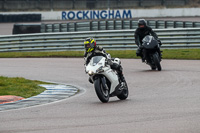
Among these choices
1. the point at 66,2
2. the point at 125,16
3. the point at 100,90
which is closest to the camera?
the point at 100,90

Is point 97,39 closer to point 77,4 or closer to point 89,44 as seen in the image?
point 89,44

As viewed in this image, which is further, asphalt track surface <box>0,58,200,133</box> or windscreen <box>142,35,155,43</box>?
windscreen <box>142,35,155,43</box>

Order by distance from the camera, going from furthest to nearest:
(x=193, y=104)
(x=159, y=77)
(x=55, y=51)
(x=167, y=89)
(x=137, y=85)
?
(x=55, y=51)
(x=159, y=77)
(x=137, y=85)
(x=167, y=89)
(x=193, y=104)

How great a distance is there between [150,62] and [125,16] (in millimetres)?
40870

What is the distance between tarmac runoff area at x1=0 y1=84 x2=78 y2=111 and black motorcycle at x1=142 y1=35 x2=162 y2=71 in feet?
13.0

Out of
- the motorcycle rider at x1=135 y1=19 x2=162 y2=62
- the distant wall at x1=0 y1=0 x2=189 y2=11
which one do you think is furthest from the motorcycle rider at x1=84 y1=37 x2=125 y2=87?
the distant wall at x1=0 y1=0 x2=189 y2=11

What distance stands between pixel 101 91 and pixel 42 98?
185 cm

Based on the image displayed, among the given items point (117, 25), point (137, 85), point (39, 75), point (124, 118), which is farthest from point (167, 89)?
point (117, 25)

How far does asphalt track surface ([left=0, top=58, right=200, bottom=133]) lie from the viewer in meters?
7.61

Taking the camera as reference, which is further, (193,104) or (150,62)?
(150,62)

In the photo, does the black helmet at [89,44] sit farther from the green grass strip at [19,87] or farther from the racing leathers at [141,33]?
the racing leathers at [141,33]

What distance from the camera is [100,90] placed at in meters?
10.4

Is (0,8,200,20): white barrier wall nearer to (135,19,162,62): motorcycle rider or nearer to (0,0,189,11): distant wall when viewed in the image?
(0,0,189,11): distant wall

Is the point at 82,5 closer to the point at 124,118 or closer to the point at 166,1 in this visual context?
the point at 166,1
